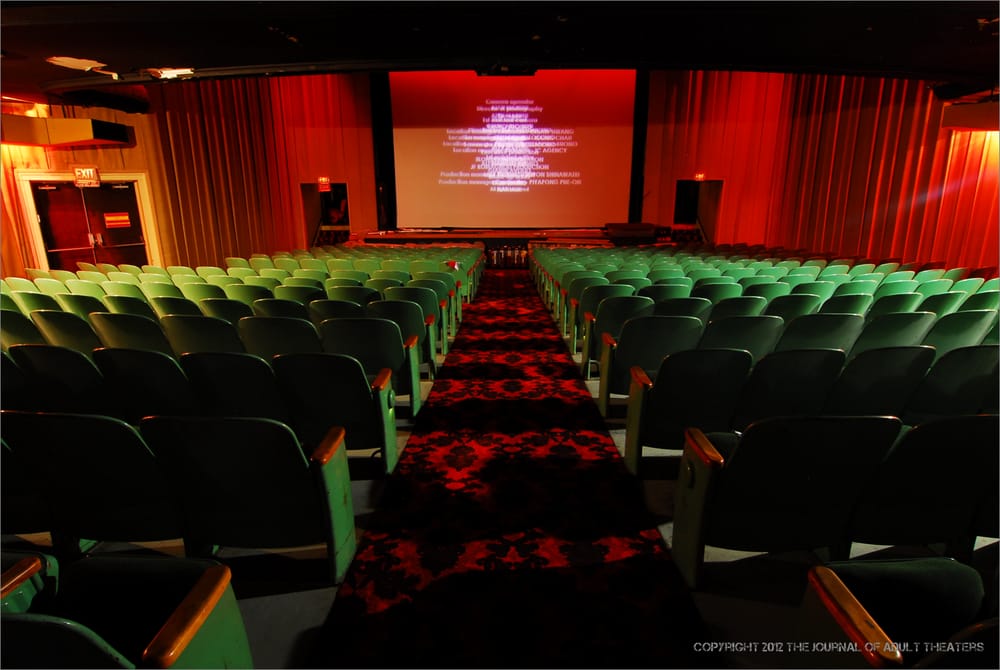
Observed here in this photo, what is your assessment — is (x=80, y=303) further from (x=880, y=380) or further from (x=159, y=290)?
(x=880, y=380)

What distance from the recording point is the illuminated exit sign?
8945mm

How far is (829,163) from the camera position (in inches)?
415

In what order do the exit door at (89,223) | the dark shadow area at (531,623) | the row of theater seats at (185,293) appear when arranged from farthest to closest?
the exit door at (89,223) → the row of theater seats at (185,293) → the dark shadow area at (531,623)

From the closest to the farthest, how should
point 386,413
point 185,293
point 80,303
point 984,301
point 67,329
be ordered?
point 386,413
point 67,329
point 984,301
point 80,303
point 185,293

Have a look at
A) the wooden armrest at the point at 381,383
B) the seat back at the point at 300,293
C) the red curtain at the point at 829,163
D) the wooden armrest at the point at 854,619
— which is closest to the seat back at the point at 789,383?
the wooden armrest at the point at 854,619

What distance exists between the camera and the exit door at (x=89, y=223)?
9168 millimetres

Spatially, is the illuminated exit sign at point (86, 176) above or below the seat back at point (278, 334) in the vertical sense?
above

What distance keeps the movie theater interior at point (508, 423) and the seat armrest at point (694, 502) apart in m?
0.02

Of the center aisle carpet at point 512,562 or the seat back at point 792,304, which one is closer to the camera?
the center aisle carpet at point 512,562

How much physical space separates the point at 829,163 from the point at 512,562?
11.8 meters

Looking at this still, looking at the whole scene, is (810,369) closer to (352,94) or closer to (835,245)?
(835,245)

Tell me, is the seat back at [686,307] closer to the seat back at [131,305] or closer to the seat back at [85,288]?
the seat back at [131,305]

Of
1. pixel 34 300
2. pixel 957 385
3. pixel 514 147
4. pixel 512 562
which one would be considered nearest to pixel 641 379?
pixel 512 562

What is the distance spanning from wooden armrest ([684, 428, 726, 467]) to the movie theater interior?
13 mm
